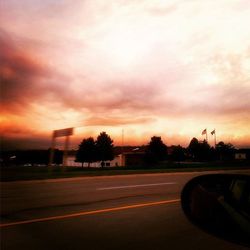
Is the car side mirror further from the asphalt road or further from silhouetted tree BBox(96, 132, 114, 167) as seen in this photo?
silhouetted tree BBox(96, 132, 114, 167)

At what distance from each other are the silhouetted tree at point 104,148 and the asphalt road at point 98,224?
273 ft

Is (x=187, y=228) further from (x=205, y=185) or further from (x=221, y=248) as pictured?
(x=205, y=185)

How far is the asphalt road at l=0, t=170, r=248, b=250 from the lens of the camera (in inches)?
216

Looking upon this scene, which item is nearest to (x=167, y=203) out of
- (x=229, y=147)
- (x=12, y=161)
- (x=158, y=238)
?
(x=158, y=238)

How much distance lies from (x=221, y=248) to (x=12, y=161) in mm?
168087

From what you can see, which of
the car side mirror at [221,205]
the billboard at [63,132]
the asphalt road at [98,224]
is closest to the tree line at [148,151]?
the billboard at [63,132]

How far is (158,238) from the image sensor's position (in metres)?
5.84

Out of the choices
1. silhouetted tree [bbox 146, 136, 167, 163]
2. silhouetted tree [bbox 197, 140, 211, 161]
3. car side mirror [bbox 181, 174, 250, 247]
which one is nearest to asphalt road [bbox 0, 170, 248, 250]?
car side mirror [bbox 181, 174, 250, 247]

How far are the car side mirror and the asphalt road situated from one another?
8.70ft

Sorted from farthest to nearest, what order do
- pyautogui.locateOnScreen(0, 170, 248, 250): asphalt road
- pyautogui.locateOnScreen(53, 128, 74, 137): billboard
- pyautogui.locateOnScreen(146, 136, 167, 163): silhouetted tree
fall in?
pyautogui.locateOnScreen(146, 136, 167, 163): silhouetted tree < pyautogui.locateOnScreen(53, 128, 74, 137): billboard < pyautogui.locateOnScreen(0, 170, 248, 250): asphalt road

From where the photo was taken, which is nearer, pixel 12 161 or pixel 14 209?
pixel 14 209

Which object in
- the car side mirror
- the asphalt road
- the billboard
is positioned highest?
the billboard

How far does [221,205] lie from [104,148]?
92.4 m

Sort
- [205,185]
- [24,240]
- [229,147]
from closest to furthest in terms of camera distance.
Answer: [205,185], [24,240], [229,147]
